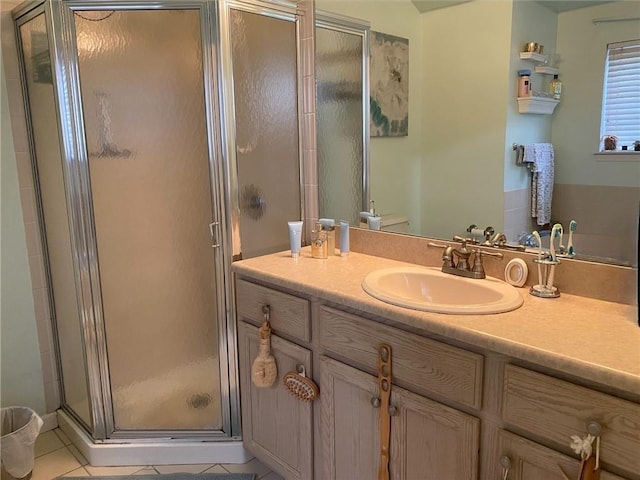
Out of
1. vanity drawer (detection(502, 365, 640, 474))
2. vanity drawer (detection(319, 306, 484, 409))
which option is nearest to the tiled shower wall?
vanity drawer (detection(319, 306, 484, 409))

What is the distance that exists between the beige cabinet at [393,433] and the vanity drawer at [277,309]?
15 centimetres

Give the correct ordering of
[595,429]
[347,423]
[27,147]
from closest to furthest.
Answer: [595,429] → [347,423] → [27,147]

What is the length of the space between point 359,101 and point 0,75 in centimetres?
151

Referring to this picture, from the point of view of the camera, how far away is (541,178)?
154cm

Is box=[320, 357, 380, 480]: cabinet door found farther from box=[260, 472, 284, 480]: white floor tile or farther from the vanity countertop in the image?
box=[260, 472, 284, 480]: white floor tile

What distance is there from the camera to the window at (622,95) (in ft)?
4.35

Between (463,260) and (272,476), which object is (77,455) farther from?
(463,260)

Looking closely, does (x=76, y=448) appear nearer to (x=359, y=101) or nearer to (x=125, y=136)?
(x=125, y=136)

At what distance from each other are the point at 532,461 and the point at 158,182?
1607 millimetres

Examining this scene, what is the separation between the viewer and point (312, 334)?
1671 mm

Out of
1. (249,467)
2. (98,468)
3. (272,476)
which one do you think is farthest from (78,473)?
(272,476)

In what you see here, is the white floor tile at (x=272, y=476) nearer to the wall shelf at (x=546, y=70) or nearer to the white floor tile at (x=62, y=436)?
the white floor tile at (x=62, y=436)

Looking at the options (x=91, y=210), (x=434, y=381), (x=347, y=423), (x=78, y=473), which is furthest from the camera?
(x=78, y=473)

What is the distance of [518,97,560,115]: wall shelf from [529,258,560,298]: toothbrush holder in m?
0.45
